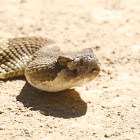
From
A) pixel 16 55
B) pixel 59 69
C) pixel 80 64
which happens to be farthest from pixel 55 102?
pixel 16 55

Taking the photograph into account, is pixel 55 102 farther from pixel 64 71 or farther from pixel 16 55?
pixel 16 55

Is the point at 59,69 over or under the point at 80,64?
under

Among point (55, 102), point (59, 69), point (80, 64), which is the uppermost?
point (80, 64)

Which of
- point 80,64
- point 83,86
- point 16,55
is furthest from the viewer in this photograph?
point 16,55

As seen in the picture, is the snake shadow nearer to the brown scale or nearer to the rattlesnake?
the rattlesnake

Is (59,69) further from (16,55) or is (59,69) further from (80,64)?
(16,55)

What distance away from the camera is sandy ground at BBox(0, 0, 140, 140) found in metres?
4.02

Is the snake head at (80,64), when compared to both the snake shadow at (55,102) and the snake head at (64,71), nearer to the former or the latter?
the snake head at (64,71)

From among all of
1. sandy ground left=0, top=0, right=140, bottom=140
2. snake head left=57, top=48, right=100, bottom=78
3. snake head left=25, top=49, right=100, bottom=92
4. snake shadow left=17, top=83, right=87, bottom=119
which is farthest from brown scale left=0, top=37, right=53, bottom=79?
snake head left=57, top=48, right=100, bottom=78

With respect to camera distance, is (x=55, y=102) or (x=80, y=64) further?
(x=55, y=102)

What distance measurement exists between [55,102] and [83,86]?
0.82m

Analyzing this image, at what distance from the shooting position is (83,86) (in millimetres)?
5414

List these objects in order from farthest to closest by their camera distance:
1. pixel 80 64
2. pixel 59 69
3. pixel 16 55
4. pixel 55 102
Result: 1. pixel 16 55
2. pixel 55 102
3. pixel 59 69
4. pixel 80 64

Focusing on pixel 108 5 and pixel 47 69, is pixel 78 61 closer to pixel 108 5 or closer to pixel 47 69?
pixel 47 69
